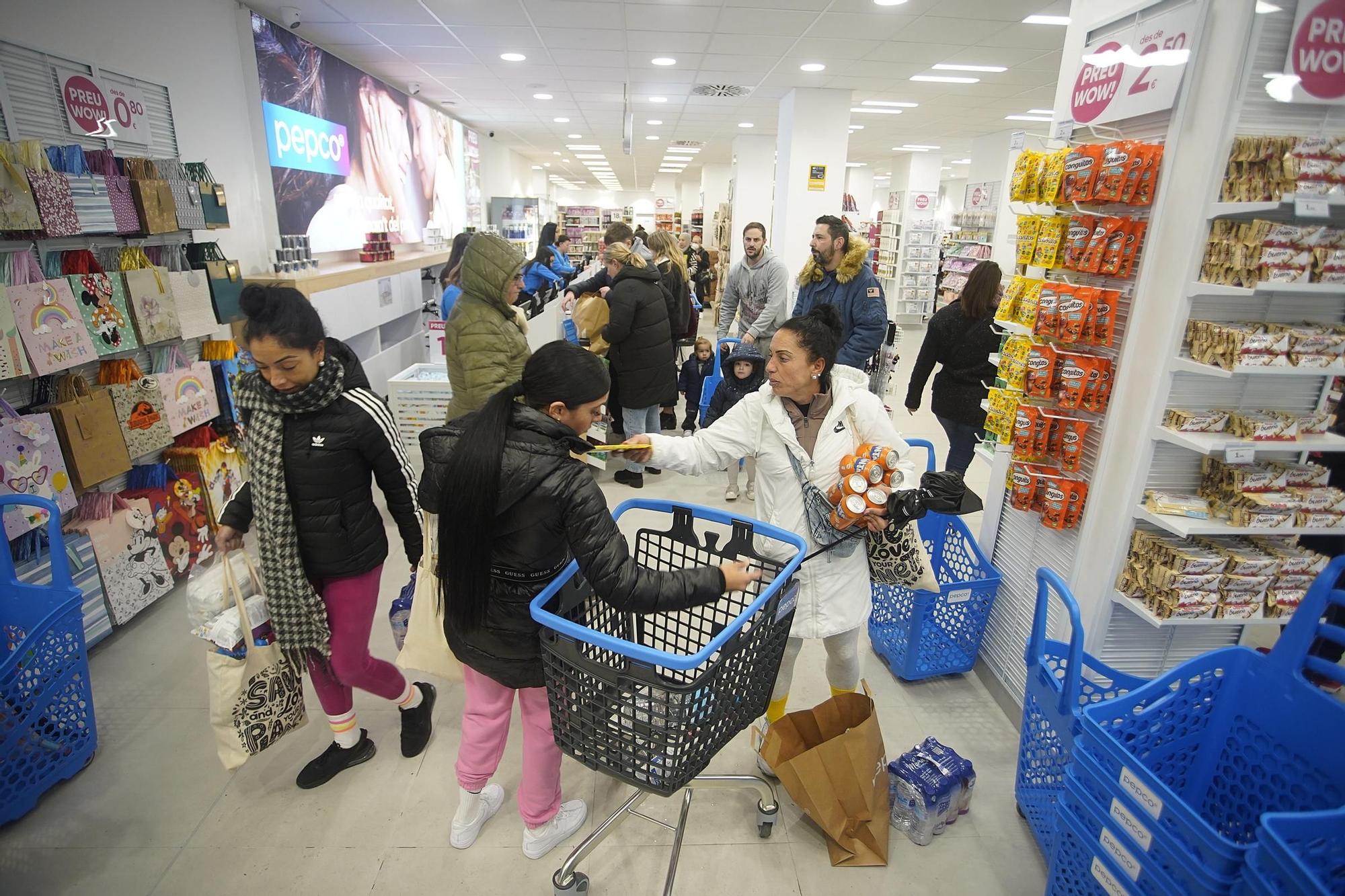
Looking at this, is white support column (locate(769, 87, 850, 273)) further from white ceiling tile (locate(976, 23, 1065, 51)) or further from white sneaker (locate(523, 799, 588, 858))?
white sneaker (locate(523, 799, 588, 858))

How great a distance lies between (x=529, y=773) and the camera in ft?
6.61

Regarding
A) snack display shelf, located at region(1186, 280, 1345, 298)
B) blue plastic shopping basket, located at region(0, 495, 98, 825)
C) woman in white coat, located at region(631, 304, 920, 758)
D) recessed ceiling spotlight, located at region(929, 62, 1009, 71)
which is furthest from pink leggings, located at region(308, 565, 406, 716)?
recessed ceiling spotlight, located at region(929, 62, 1009, 71)

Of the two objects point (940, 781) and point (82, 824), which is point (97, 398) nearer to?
point (82, 824)

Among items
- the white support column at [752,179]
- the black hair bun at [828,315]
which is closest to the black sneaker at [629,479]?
the black hair bun at [828,315]

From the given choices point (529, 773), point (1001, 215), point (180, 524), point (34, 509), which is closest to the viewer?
point (529, 773)

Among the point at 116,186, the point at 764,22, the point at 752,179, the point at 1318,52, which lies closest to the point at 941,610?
the point at 1318,52

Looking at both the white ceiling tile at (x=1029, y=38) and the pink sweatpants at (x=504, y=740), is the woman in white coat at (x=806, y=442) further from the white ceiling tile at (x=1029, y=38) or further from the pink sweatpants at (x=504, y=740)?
the white ceiling tile at (x=1029, y=38)

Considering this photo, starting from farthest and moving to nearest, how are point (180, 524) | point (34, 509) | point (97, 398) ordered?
1. point (180, 524)
2. point (97, 398)
3. point (34, 509)

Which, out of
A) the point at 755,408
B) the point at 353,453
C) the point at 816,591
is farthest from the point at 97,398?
the point at 816,591

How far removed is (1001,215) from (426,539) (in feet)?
36.2

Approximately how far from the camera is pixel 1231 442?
6.57 ft

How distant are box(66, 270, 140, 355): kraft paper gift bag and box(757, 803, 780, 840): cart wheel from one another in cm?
338

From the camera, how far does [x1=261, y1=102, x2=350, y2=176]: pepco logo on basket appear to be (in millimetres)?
5395

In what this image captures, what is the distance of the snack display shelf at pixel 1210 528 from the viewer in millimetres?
2109
